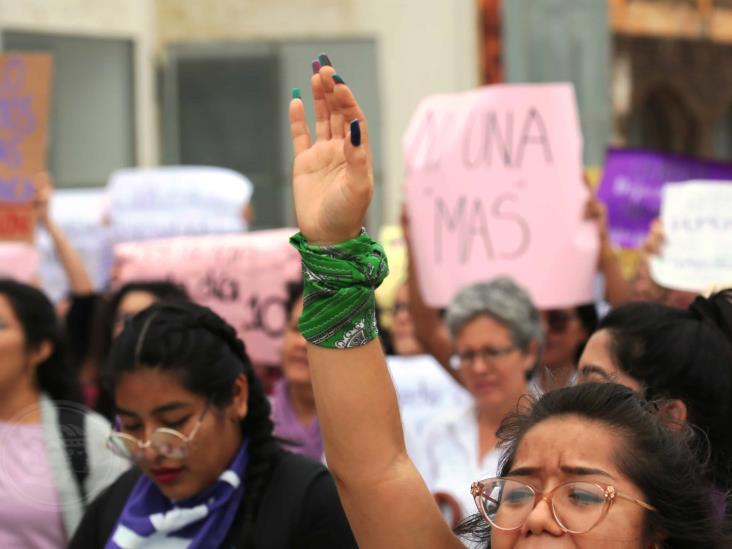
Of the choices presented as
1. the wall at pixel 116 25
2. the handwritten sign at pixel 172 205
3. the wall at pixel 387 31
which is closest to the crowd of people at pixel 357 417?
the handwritten sign at pixel 172 205

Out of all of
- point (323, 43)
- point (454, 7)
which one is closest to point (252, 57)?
point (323, 43)

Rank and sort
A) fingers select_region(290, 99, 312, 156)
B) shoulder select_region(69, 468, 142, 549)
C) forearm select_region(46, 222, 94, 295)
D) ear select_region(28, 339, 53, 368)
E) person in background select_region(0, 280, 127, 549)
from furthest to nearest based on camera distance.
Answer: forearm select_region(46, 222, 94, 295) < ear select_region(28, 339, 53, 368) < person in background select_region(0, 280, 127, 549) < shoulder select_region(69, 468, 142, 549) < fingers select_region(290, 99, 312, 156)

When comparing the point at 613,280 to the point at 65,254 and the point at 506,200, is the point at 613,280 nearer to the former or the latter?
the point at 506,200

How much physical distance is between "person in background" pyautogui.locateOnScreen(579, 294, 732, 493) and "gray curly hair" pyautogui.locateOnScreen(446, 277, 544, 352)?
56.6 inches

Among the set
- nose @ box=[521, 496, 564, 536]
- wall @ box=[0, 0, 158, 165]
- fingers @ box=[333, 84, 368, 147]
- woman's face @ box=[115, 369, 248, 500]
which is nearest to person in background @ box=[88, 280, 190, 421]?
woman's face @ box=[115, 369, 248, 500]

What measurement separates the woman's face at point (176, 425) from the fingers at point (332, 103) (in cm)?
102

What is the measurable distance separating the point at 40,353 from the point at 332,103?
2.33 meters

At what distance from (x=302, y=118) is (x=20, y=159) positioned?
402 cm

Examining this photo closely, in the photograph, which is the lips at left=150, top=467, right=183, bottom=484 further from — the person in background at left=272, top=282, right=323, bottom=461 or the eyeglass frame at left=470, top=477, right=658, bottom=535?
the person in background at left=272, top=282, right=323, bottom=461

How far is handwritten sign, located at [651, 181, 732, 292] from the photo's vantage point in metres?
5.28

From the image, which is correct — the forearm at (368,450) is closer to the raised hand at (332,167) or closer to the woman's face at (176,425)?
the raised hand at (332,167)

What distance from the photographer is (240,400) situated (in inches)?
133

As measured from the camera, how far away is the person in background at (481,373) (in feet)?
14.9

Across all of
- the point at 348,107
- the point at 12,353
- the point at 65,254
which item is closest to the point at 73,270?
the point at 65,254
